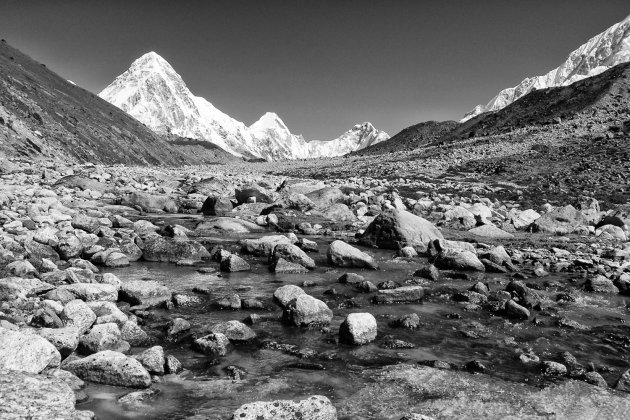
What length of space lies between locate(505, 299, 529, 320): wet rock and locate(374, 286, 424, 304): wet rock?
2446mm

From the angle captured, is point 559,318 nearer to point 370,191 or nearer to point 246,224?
point 246,224

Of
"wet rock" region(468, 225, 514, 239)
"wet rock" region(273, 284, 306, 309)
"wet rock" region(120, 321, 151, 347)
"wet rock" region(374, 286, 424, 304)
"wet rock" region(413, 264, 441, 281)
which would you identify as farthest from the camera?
"wet rock" region(468, 225, 514, 239)

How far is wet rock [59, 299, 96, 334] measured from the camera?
9.32 m

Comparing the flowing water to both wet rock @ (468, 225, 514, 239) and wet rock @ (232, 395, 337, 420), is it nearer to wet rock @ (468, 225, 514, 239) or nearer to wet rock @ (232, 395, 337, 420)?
wet rock @ (232, 395, 337, 420)

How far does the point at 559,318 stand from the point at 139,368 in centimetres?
1037

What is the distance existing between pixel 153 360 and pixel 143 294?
13.9 ft

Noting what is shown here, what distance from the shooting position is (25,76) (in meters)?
98.8

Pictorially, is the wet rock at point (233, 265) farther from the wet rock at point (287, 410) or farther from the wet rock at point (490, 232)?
the wet rock at point (490, 232)

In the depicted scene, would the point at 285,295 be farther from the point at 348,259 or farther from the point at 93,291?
the point at 348,259

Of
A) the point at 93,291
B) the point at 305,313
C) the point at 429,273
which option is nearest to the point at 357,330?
the point at 305,313

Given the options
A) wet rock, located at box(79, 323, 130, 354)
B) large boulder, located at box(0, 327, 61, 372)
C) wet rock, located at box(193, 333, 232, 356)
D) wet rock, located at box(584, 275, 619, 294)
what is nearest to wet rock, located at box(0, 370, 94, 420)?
large boulder, located at box(0, 327, 61, 372)

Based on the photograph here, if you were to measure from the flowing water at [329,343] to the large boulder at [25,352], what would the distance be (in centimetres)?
83

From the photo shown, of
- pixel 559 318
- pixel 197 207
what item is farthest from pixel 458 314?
pixel 197 207

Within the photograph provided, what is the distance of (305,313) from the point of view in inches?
440
